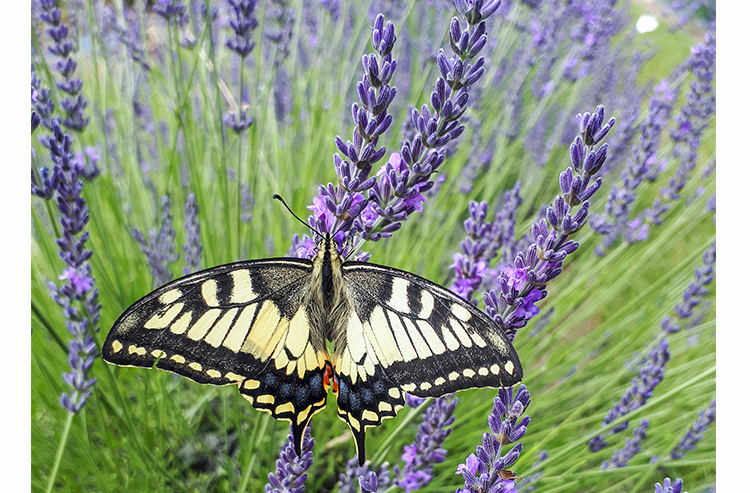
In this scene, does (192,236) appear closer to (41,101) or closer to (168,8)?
(41,101)

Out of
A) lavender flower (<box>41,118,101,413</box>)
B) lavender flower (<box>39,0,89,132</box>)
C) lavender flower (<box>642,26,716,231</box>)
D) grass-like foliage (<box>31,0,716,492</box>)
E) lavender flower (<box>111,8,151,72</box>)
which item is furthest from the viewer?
lavender flower (<box>111,8,151,72</box>)

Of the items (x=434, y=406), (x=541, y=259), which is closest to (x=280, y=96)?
(x=434, y=406)

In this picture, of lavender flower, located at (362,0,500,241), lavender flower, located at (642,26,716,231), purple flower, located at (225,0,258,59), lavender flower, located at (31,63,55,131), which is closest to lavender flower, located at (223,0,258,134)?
purple flower, located at (225,0,258,59)

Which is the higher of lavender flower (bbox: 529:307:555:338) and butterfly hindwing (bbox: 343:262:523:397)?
lavender flower (bbox: 529:307:555:338)

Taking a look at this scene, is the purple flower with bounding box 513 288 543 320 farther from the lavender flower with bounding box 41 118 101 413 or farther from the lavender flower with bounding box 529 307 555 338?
the lavender flower with bounding box 529 307 555 338

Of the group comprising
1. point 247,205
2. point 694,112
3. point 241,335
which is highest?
point 247,205

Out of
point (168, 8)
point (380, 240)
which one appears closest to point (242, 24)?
point (168, 8)
